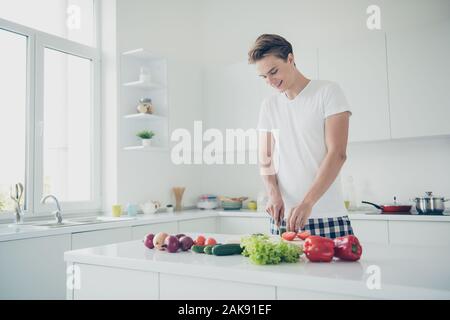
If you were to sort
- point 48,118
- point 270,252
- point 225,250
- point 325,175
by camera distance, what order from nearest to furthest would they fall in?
1. point 270,252
2. point 225,250
3. point 325,175
4. point 48,118

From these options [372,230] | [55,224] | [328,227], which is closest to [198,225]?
[55,224]

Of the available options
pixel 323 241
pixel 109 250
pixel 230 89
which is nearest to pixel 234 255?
pixel 323 241

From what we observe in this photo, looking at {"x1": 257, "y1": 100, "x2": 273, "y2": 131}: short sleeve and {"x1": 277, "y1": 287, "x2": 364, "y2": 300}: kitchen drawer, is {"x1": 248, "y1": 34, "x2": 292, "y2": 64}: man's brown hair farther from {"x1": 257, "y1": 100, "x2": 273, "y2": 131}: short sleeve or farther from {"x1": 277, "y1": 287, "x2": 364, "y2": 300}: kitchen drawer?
{"x1": 277, "y1": 287, "x2": 364, "y2": 300}: kitchen drawer

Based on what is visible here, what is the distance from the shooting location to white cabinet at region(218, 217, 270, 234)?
3580 millimetres

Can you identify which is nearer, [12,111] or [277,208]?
[277,208]

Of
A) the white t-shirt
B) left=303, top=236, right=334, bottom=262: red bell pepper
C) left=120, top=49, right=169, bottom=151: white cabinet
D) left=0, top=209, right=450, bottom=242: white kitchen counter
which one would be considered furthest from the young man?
left=120, top=49, right=169, bottom=151: white cabinet

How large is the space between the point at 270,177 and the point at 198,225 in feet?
5.89

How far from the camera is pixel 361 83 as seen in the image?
3.31 meters

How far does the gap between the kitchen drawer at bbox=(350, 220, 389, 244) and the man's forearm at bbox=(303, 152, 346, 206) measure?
1.48m

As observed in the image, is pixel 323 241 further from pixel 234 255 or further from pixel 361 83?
pixel 361 83

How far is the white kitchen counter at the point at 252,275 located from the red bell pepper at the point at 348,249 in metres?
0.02

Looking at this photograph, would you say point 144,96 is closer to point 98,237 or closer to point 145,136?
point 145,136

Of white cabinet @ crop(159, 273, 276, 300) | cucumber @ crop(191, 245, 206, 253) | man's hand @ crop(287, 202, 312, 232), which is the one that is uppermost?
man's hand @ crop(287, 202, 312, 232)

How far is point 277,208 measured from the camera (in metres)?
1.83
